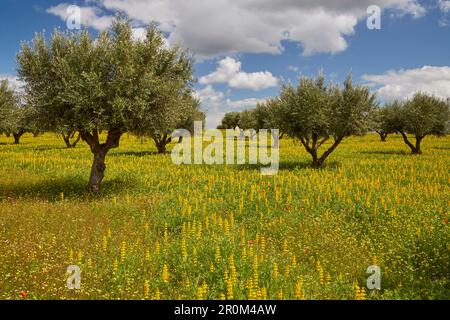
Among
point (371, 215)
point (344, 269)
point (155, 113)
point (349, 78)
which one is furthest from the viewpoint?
point (349, 78)

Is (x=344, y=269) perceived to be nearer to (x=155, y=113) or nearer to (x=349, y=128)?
(x=155, y=113)

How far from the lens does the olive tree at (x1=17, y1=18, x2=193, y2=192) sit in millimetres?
15312

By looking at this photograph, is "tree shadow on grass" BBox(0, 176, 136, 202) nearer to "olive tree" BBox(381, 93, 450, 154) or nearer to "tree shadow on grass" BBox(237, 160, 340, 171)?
"tree shadow on grass" BBox(237, 160, 340, 171)

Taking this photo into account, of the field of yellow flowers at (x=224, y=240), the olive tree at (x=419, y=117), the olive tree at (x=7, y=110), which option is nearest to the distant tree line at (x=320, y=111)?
the field of yellow flowers at (x=224, y=240)

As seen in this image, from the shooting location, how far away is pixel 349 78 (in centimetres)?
2653

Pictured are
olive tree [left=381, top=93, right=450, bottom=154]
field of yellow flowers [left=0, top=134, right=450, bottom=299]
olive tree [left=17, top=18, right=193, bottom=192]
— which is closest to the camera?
field of yellow flowers [left=0, top=134, right=450, bottom=299]

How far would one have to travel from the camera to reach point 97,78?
15.4m

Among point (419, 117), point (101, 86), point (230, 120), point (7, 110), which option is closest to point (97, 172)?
point (101, 86)

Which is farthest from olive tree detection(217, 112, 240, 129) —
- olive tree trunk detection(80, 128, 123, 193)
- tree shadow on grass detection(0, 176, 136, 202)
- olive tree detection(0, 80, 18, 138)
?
olive tree trunk detection(80, 128, 123, 193)

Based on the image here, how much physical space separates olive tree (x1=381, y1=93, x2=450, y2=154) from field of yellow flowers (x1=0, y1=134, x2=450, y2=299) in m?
20.8

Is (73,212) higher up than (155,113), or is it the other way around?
(155,113)
